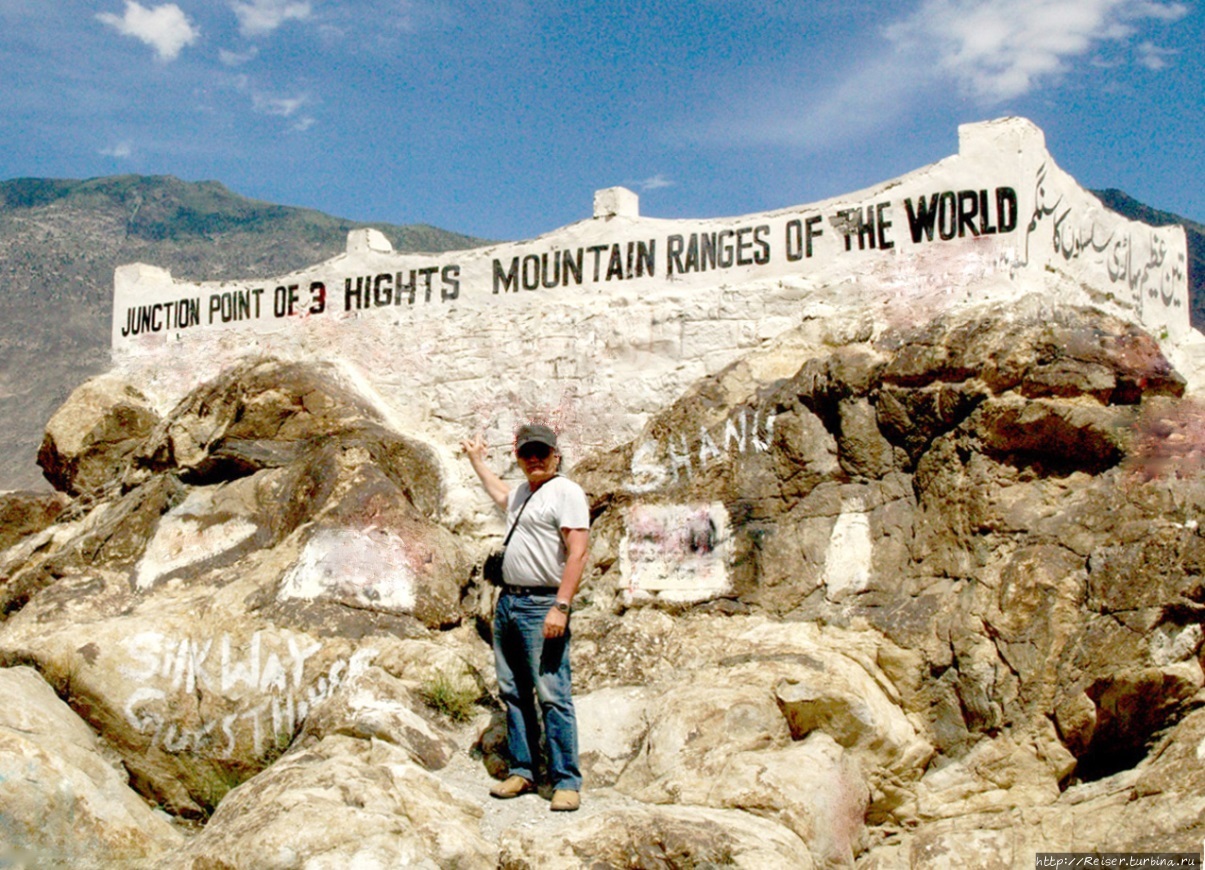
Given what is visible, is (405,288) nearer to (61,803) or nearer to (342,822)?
(61,803)

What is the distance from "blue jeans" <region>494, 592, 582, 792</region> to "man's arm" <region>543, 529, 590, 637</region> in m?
0.12

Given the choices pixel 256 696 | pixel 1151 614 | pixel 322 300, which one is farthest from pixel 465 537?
pixel 1151 614

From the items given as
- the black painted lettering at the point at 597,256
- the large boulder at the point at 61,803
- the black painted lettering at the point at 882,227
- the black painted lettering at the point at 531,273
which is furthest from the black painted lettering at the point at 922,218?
the large boulder at the point at 61,803

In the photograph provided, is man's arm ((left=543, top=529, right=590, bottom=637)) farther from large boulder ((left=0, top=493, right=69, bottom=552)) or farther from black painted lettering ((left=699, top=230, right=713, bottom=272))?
large boulder ((left=0, top=493, right=69, bottom=552))

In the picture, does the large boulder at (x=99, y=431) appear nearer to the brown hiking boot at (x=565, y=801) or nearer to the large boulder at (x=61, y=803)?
the large boulder at (x=61, y=803)

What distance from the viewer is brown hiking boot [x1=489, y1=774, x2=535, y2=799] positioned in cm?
614

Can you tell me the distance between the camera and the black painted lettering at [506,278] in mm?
10555

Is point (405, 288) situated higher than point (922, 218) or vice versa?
point (922, 218)

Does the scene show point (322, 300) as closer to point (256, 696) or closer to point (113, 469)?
point (113, 469)

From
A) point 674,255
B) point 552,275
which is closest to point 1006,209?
point 674,255

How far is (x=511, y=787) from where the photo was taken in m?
6.14

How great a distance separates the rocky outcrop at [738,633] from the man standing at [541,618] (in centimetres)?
27

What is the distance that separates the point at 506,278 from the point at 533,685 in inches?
204

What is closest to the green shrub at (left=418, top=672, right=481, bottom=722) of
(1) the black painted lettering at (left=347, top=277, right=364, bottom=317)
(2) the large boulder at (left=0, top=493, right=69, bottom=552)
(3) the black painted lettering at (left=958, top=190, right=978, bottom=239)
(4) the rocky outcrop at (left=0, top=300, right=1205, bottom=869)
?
(4) the rocky outcrop at (left=0, top=300, right=1205, bottom=869)
